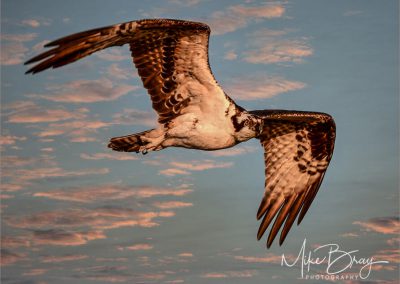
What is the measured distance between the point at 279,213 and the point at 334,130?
5.74 feet

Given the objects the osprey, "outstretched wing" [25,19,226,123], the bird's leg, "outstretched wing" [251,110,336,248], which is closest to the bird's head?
the osprey

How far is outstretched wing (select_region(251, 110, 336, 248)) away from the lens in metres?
11.3

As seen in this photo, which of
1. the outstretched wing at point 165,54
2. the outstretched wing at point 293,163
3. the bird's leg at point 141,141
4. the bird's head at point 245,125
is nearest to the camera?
the outstretched wing at point 165,54

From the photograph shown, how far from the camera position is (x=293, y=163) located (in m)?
11.6

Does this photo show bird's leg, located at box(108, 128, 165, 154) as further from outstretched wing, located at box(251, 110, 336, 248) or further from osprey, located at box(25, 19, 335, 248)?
outstretched wing, located at box(251, 110, 336, 248)

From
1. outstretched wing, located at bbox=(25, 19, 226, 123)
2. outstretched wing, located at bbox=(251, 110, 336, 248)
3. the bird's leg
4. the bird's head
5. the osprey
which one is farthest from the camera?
outstretched wing, located at bbox=(251, 110, 336, 248)

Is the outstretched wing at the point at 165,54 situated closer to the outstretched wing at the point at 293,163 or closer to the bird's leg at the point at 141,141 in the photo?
the bird's leg at the point at 141,141

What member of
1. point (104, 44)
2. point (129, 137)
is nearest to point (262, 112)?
point (129, 137)

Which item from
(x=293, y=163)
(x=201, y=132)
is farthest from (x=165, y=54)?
(x=293, y=163)

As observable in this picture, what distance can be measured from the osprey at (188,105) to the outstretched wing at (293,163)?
0.02m

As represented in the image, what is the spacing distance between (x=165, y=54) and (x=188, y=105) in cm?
87

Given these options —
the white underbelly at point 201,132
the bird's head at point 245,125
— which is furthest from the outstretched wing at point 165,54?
the bird's head at point 245,125

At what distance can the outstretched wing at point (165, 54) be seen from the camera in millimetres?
7879

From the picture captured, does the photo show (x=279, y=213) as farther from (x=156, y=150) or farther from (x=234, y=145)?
(x=156, y=150)
